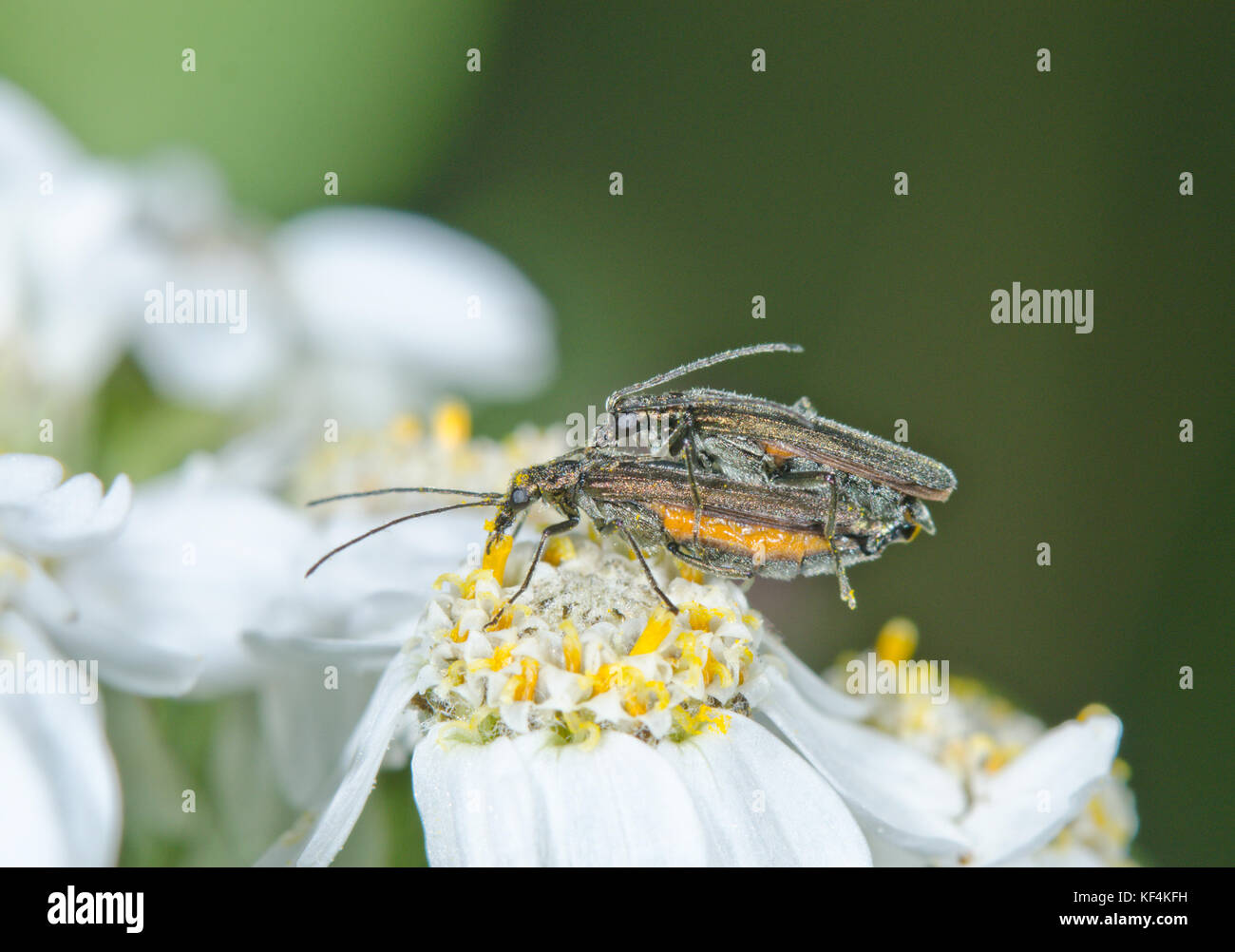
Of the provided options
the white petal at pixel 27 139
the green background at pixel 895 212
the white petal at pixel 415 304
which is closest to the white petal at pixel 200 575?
the white petal at pixel 27 139

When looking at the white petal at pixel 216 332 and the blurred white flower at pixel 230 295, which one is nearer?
the blurred white flower at pixel 230 295

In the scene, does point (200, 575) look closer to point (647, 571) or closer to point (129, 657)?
point (129, 657)

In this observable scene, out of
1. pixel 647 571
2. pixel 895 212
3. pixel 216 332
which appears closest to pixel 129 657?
pixel 647 571

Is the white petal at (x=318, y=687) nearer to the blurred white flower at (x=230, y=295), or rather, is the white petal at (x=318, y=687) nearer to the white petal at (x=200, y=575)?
the white petal at (x=200, y=575)

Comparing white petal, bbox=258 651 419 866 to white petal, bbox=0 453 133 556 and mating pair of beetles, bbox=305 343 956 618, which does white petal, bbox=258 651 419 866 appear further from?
white petal, bbox=0 453 133 556

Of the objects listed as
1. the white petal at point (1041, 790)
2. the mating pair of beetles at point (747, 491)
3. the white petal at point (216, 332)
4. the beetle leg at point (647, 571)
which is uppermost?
the white petal at point (216, 332)

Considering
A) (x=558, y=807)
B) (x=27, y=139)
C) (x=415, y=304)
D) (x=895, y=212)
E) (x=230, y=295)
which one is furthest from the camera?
(x=895, y=212)
